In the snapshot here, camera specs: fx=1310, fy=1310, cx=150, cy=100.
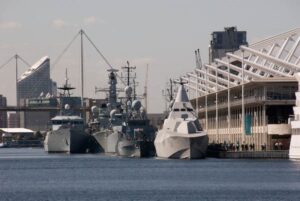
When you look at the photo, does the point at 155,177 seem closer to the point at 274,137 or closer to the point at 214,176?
the point at 214,176

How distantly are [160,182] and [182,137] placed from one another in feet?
147

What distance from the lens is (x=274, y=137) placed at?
166 m

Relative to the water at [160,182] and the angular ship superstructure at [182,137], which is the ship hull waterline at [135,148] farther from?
the water at [160,182]

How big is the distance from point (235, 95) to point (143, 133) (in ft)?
47.9

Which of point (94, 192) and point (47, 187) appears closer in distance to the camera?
point (94, 192)

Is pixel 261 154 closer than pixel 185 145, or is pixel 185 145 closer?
pixel 261 154

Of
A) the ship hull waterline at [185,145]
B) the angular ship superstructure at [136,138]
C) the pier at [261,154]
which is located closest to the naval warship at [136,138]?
the angular ship superstructure at [136,138]

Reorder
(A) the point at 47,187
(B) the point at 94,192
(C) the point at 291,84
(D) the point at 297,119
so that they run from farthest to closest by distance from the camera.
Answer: (C) the point at 291,84
(D) the point at 297,119
(A) the point at 47,187
(B) the point at 94,192

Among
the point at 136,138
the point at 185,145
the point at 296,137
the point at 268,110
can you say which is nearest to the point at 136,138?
the point at 136,138

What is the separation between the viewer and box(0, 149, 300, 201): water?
318 feet

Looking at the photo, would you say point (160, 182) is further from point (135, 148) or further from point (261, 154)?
point (135, 148)

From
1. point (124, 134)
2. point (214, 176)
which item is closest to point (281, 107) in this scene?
point (124, 134)

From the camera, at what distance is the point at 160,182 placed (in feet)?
372

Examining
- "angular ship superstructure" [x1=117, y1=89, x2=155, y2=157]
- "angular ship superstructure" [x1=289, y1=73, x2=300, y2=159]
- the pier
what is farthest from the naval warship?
"angular ship superstructure" [x1=289, y1=73, x2=300, y2=159]
